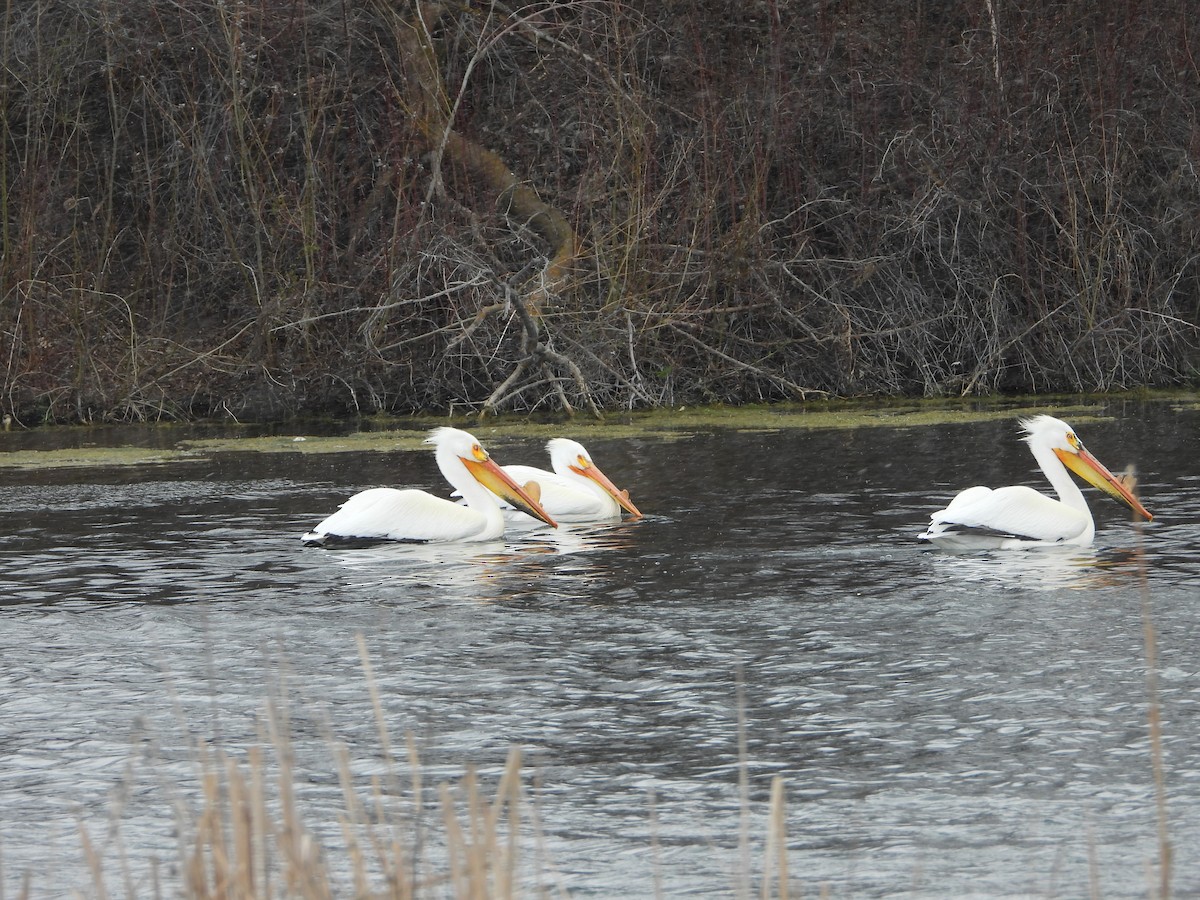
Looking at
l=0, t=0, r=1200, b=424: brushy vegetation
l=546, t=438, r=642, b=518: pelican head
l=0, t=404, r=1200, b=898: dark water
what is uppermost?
l=0, t=0, r=1200, b=424: brushy vegetation

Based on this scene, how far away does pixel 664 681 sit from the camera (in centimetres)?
584

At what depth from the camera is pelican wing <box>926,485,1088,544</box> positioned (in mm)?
8297

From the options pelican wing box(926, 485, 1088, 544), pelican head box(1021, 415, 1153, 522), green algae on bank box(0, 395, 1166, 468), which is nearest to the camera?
pelican wing box(926, 485, 1088, 544)

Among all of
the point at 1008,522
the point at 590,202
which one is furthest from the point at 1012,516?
the point at 590,202

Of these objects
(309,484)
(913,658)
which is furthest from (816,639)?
(309,484)

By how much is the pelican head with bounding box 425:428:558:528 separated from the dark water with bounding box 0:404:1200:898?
235mm

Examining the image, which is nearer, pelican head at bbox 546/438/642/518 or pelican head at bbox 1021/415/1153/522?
pelican head at bbox 1021/415/1153/522

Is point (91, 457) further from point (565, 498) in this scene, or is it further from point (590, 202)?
point (590, 202)

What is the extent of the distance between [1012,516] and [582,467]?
295cm

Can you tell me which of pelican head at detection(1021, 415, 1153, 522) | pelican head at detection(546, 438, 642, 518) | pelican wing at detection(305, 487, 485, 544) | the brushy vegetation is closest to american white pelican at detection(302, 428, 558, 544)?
pelican wing at detection(305, 487, 485, 544)

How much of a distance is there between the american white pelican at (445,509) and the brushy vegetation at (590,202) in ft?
22.0

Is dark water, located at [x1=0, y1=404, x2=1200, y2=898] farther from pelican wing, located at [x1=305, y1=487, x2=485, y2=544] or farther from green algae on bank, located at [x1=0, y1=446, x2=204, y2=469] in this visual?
green algae on bank, located at [x1=0, y1=446, x2=204, y2=469]

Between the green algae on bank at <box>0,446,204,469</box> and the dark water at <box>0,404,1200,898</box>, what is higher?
the green algae on bank at <box>0,446,204,469</box>

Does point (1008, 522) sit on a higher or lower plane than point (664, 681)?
higher
